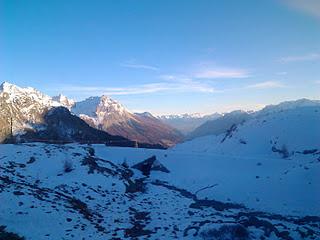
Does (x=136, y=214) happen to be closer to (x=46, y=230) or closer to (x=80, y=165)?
(x=46, y=230)

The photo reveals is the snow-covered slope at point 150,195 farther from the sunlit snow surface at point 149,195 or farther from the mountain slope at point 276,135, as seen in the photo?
the mountain slope at point 276,135

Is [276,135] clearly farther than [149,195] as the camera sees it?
Yes

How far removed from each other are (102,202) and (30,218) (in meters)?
9.42

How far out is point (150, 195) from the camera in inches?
1654

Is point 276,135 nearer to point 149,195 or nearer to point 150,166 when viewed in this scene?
point 150,166

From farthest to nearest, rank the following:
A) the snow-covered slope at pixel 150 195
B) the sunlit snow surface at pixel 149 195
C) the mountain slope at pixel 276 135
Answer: the mountain slope at pixel 276 135, the sunlit snow surface at pixel 149 195, the snow-covered slope at pixel 150 195

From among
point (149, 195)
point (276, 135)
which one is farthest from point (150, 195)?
point (276, 135)

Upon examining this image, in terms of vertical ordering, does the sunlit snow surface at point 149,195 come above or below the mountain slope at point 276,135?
below

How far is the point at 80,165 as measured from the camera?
45.0 meters

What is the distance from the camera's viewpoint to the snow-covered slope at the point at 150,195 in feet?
94.8

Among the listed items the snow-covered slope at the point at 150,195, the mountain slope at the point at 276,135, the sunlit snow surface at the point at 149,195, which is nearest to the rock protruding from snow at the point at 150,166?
the snow-covered slope at the point at 150,195

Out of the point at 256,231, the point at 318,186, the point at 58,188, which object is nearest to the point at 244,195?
the point at 318,186

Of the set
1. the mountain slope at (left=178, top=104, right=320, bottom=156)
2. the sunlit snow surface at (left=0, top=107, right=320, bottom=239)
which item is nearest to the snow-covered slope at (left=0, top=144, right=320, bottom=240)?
the sunlit snow surface at (left=0, top=107, right=320, bottom=239)

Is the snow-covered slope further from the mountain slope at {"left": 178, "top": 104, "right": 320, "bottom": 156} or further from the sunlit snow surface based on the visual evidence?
the mountain slope at {"left": 178, "top": 104, "right": 320, "bottom": 156}
